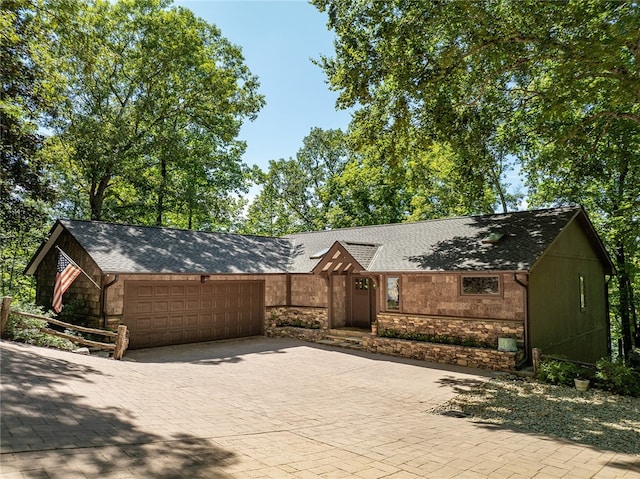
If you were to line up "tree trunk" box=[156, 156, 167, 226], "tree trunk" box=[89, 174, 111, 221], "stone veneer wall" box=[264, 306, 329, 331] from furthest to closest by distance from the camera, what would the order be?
"tree trunk" box=[156, 156, 167, 226], "tree trunk" box=[89, 174, 111, 221], "stone veneer wall" box=[264, 306, 329, 331]

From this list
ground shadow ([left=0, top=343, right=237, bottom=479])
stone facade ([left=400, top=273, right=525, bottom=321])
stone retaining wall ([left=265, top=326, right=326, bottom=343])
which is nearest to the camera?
ground shadow ([left=0, top=343, right=237, bottom=479])

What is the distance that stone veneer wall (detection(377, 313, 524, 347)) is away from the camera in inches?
475

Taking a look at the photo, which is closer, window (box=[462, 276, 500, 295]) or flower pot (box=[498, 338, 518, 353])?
flower pot (box=[498, 338, 518, 353])

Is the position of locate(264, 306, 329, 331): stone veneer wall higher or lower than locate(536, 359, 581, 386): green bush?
higher

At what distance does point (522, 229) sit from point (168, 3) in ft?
77.3

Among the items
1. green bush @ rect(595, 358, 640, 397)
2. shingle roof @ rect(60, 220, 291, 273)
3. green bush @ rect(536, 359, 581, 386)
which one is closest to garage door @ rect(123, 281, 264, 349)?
shingle roof @ rect(60, 220, 291, 273)

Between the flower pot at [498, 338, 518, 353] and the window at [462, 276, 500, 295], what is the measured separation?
150 centimetres

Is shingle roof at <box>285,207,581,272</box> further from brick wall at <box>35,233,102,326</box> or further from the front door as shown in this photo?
brick wall at <box>35,233,102,326</box>

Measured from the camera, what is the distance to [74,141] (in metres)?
21.0

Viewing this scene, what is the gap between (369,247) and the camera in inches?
656

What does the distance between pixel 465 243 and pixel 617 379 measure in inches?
244

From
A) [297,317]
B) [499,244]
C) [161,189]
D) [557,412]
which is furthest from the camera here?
[161,189]

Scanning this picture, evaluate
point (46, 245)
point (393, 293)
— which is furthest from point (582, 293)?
point (46, 245)

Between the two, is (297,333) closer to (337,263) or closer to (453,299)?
(337,263)
